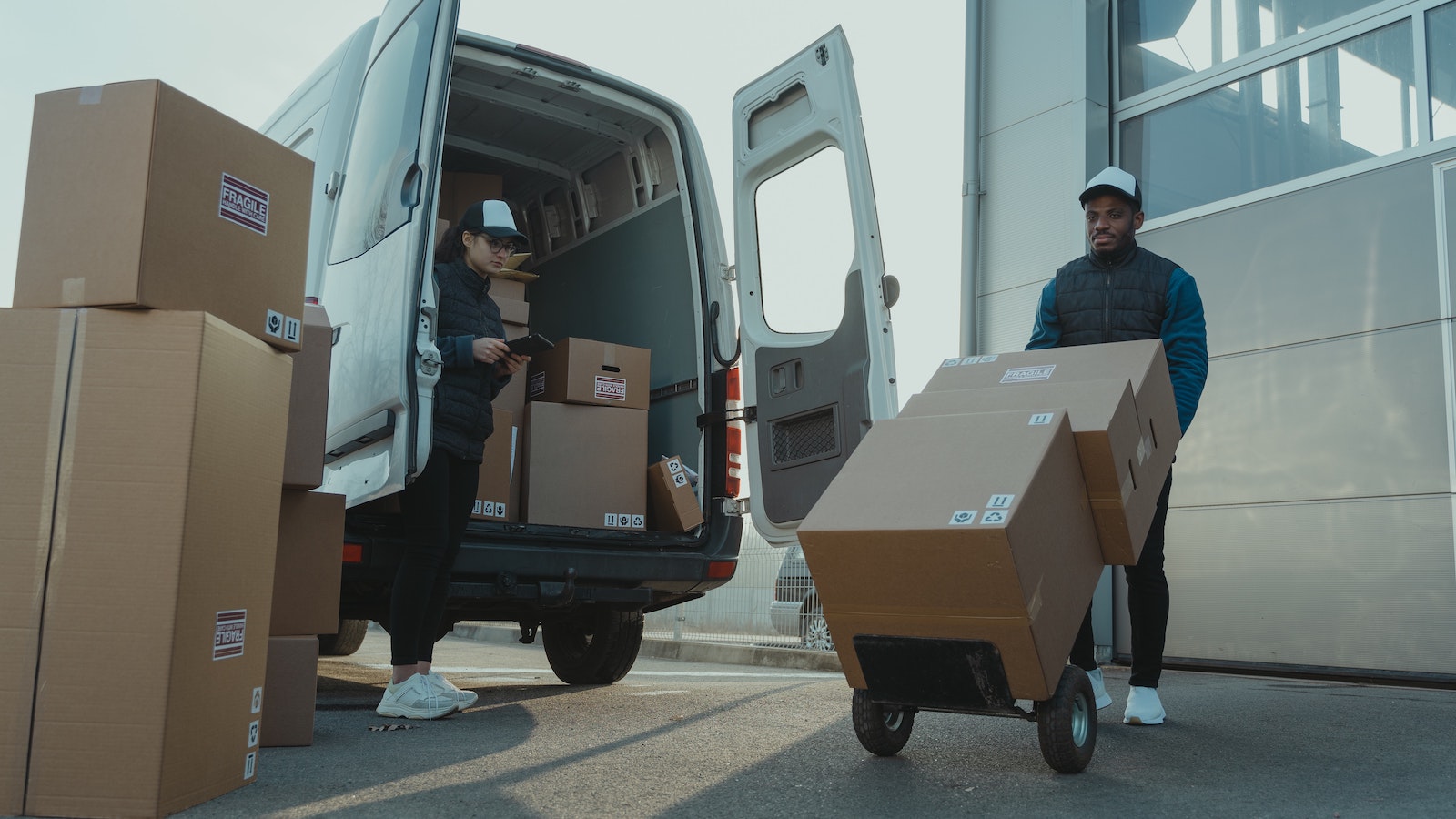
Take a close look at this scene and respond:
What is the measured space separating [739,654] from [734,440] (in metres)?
3.59

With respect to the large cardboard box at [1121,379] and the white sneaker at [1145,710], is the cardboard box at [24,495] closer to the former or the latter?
the large cardboard box at [1121,379]

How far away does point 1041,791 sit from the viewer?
2359 millimetres

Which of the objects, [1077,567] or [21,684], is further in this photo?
[1077,567]

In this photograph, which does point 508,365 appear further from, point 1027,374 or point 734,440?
point 1027,374

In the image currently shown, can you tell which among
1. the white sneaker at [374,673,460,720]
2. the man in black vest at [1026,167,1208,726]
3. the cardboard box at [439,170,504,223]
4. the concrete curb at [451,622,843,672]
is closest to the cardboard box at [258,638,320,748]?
the white sneaker at [374,673,460,720]

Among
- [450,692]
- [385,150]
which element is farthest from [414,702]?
[385,150]

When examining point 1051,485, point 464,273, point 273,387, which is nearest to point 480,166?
point 464,273

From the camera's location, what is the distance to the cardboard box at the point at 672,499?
4434 millimetres

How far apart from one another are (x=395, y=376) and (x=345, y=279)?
2.36 ft

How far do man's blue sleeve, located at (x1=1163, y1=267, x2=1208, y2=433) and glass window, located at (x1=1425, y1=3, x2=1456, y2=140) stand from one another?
259 centimetres

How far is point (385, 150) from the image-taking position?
146 inches

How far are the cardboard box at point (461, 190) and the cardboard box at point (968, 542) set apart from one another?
3.33m

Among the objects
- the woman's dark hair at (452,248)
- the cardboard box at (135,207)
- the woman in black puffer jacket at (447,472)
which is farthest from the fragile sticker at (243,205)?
the woman's dark hair at (452,248)

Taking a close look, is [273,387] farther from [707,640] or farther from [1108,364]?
[707,640]
